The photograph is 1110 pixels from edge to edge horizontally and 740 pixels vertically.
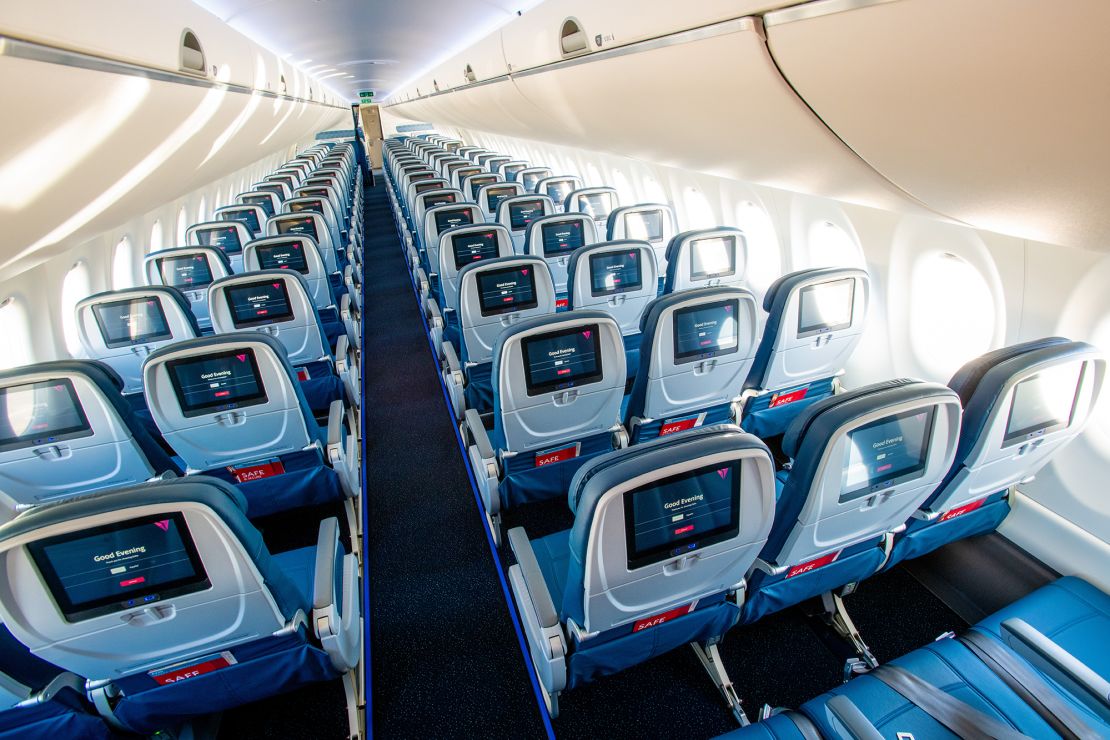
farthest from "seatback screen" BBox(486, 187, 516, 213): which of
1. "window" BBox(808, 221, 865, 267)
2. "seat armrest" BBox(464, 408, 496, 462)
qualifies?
"seat armrest" BBox(464, 408, 496, 462)

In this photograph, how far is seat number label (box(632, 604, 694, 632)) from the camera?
2.04 m

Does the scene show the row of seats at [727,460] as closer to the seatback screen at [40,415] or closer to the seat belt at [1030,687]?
the seat belt at [1030,687]

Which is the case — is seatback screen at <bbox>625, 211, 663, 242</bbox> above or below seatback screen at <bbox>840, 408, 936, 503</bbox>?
above

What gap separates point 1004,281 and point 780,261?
2641mm

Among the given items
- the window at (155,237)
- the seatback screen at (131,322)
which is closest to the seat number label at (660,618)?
the seatback screen at (131,322)

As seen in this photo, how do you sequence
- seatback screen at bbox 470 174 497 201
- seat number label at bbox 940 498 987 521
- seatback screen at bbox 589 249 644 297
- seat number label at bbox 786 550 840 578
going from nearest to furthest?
seat number label at bbox 786 550 840 578
seat number label at bbox 940 498 987 521
seatback screen at bbox 589 249 644 297
seatback screen at bbox 470 174 497 201

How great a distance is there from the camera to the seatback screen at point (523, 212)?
687 cm

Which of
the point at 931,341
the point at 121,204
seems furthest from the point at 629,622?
the point at 121,204

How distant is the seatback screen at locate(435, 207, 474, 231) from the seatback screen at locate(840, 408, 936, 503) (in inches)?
220

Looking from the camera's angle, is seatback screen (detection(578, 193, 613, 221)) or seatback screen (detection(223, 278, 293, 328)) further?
seatback screen (detection(578, 193, 613, 221))

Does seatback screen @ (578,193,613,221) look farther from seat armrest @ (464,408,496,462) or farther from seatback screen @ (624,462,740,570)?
seatback screen @ (624,462,740,570)

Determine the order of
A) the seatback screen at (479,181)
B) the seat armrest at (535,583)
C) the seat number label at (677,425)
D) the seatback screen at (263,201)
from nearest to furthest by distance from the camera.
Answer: the seat armrest at (535,583)
the seat number label at (677,425)
the seatback screen at (263,201)
the seatback screen at (479,181)

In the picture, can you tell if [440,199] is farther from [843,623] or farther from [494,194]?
[843,623]

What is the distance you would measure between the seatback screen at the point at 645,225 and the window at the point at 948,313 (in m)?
2.78
